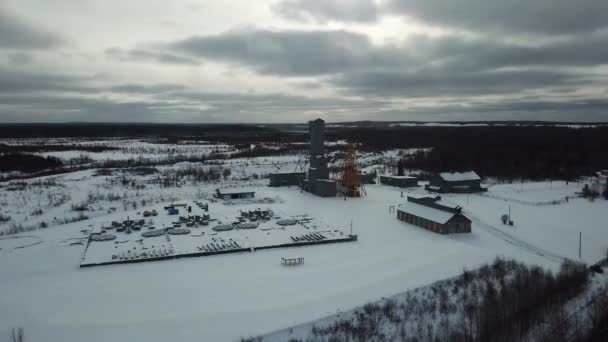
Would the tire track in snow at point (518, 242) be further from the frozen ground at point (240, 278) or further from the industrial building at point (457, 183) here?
the industrial building at point (457, 183)

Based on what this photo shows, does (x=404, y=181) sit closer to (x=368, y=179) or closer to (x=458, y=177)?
(x=368, y=179)

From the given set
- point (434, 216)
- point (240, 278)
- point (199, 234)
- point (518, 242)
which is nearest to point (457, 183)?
point (434, 216)

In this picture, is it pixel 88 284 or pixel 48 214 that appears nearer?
pixel 88 284

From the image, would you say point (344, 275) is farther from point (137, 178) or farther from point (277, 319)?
point (137, 178)

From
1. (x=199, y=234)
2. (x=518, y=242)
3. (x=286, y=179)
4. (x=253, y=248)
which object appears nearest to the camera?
(x=253, y=248)

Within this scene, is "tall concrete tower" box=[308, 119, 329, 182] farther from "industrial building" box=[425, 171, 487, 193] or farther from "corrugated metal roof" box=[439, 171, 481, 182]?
"corrugated metal roof" box=[439, 171, 481, 182]

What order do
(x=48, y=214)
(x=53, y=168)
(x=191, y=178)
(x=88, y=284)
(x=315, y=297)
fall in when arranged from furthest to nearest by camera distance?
(x=53, y=168) → (x=191, y=178) → (x=48, y=214) → (x=88, y=284) → (x=315, y=297)

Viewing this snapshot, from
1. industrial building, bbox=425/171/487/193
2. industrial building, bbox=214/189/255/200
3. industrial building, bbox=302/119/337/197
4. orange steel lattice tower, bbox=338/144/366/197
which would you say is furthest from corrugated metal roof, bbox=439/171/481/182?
industrial building, bbox=214/189/255/200

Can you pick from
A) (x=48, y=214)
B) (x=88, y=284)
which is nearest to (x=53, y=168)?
(x=48, y=214)
